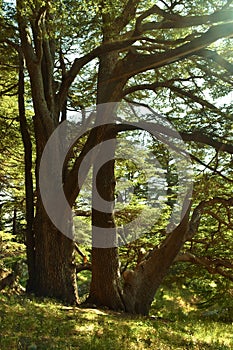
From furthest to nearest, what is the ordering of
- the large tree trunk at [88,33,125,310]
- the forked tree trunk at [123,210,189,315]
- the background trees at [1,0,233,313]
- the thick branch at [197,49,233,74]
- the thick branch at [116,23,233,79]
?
the forked tree trunk at [123,210,189,315], the large tree trunk at [88,33,125,310], the background trees at [1,0,233,313], the thick branch at [197,49,233,74], the thick branch at [116,23,233,79]

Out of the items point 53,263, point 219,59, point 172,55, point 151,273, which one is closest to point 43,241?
point 53,263

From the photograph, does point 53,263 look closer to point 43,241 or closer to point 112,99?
point 43,241

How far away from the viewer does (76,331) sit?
5914 millimetres

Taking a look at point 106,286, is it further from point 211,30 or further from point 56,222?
point 211,30

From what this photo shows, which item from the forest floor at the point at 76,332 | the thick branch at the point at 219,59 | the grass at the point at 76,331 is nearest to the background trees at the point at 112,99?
the thick branch at the point at 219,59

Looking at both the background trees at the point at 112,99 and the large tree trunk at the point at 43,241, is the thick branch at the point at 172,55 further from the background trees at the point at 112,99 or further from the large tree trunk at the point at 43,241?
the large tree trunk at the point at 43,241

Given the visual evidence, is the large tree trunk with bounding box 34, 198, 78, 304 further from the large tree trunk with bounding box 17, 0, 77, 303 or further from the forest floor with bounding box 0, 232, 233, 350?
the forest floor with bounding box 0, 232, 233, 350

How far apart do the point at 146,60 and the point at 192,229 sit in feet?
15.7

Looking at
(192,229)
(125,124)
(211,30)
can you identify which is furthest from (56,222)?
(211,30)

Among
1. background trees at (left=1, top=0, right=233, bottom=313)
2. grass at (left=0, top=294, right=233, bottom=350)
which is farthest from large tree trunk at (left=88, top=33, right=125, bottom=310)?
grass at (left=0, top=294, right=233, bottom=350)

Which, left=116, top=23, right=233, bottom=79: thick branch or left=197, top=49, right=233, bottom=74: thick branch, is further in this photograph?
left=197, top=49, right=233, bottom=74: thick branch

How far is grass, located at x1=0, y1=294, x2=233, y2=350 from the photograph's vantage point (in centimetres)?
512

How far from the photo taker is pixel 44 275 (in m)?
9.05

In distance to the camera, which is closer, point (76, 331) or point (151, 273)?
point (76, 331)
